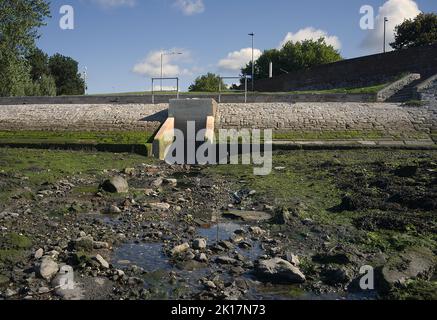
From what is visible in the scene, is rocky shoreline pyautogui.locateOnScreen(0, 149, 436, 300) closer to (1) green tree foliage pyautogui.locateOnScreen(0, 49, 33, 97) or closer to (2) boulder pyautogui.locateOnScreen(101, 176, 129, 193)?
(2) boulder pyautogui.locateOnScreen(101, 176, 129, 193)

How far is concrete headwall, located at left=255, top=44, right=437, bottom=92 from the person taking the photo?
33375 mm

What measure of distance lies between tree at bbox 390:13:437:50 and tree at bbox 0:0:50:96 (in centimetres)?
4490

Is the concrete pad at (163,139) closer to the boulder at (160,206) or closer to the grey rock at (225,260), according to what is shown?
the boulder at (160,206)

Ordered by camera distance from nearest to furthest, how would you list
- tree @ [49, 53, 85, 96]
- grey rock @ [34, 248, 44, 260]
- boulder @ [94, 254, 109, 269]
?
boulder @ [94, 254, 109, 269]
grey rock @ [34, 248, 44, 260]
tree @ [49, 53, 85, 96]

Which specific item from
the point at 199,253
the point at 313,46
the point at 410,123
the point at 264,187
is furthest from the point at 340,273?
the point at 313,46

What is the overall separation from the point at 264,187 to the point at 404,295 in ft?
24.9

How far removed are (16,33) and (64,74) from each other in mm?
46658

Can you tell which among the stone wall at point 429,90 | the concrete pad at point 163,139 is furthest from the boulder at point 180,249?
the stone wall at point 429,90

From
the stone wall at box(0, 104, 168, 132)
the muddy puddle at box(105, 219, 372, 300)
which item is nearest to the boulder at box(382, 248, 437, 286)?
the muddy puddle at box(105, 219, 372, 300)

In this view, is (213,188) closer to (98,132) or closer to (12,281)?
(12,281)

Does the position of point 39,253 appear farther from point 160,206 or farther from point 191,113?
point 191,113

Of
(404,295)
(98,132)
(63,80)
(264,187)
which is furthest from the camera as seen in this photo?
(63,80)

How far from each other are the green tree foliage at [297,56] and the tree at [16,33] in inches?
1861

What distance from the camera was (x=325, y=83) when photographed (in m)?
43.0
